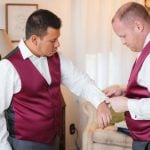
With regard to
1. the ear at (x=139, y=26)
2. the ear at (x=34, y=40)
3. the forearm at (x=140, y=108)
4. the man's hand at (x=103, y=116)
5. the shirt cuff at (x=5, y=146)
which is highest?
the ear at (x=139, y=26)

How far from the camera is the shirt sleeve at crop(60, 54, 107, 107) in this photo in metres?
1.88

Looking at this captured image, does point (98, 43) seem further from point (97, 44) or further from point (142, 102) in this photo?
point (142, 102)

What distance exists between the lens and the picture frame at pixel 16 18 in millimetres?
3326

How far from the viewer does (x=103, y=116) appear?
5.64ft

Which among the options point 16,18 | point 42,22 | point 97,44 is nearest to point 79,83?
point 42,22

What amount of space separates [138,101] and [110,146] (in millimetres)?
1180

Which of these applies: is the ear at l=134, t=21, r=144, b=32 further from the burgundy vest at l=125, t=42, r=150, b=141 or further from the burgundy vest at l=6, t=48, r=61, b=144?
the burgundy vest at l=6, t=48, r=61, b=144

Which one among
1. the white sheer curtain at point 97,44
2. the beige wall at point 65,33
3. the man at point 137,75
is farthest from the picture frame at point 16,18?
the man at point 137,75

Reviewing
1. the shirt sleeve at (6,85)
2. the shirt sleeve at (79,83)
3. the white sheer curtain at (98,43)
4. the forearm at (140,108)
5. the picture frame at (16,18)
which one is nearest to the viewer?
the forearm at (140,108)

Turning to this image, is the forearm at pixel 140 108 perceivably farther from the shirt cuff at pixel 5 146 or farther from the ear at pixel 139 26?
the shirt cuff at pixel 5 146

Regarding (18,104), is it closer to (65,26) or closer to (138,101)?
(138,101)

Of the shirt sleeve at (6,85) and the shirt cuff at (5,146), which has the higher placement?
the shirt sleeve at (6,85)

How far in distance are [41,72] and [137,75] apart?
0.49 m

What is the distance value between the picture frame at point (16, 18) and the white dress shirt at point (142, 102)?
2006mm
